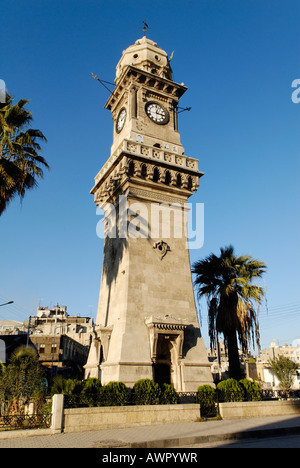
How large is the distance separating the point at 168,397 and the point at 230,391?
3521 millimetres

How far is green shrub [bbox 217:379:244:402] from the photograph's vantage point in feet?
57.3

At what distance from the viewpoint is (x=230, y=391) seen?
58.1 ft

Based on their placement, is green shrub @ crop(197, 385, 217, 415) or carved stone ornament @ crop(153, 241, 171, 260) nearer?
green shrub @ crop(197, 385, 217, 415)

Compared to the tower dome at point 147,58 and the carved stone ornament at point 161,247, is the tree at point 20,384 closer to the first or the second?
the carved stone ornament at point 161,247

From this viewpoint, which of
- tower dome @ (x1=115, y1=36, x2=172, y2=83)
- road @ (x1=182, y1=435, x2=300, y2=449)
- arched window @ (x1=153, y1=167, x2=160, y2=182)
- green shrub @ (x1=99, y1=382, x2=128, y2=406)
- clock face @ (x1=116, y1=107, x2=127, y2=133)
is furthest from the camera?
tower dome @ (x1=115, y1=36, x2=172, y2=83)

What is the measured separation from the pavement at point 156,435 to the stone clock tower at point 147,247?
4.56 metres

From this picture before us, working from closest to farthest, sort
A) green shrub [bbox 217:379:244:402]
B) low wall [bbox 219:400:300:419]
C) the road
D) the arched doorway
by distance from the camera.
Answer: the road
low wall [bbox 219:400:300:419]
green shrub [bbox 217:379:244:402]
the arched doorway

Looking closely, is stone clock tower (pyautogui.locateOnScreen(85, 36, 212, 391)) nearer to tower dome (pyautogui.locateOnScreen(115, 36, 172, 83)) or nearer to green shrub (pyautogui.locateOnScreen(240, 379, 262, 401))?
tower dome (pyautogui.locateOnScreen(115, 36, 172, 83))

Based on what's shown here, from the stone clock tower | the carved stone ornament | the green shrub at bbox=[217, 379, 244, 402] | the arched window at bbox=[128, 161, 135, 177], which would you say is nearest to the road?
the green shrub at bbox=[217, 379, 244, 402]

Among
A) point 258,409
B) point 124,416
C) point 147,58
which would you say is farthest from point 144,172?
point 258,409

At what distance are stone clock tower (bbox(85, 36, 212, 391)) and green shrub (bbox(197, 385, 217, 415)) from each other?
2.01 m

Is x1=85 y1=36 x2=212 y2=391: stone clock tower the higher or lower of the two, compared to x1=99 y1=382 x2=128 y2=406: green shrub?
higher
